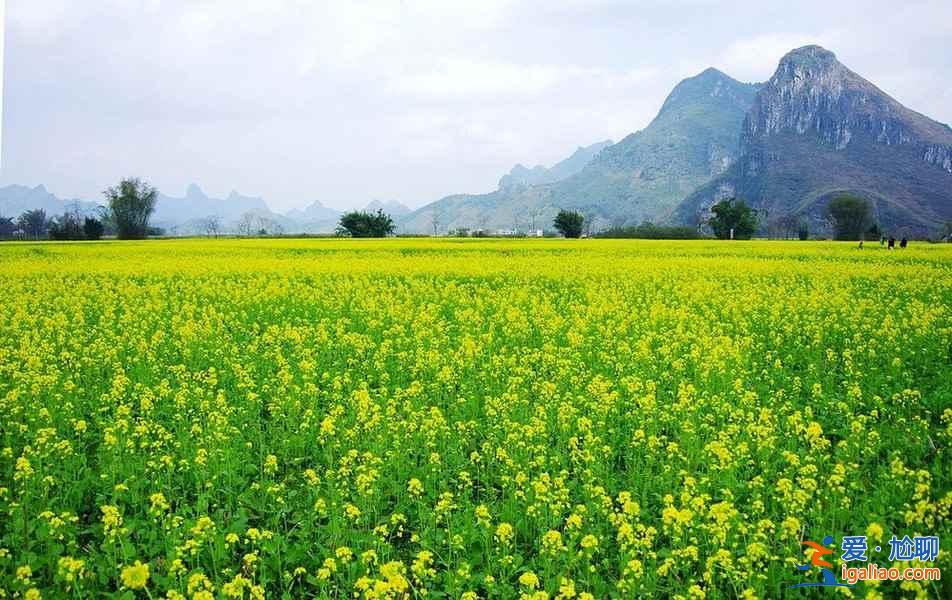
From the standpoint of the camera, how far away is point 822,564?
16.3ft

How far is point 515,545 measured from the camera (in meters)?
5.63

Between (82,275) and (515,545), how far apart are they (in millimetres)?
23423

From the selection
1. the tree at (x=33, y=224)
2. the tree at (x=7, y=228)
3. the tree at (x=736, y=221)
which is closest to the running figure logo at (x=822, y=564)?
the tree at (x=736, y=221)

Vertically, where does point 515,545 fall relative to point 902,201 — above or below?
below

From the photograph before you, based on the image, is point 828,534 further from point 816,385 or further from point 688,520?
point 816,385

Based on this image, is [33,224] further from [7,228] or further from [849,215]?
[849,215]

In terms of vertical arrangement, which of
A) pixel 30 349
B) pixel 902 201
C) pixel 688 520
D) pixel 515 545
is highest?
pixel 902 201

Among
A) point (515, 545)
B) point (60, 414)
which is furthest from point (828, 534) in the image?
point (60, 414)

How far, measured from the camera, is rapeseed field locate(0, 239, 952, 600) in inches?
201
